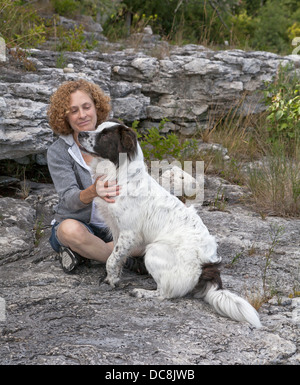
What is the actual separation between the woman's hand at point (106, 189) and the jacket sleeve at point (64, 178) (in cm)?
27

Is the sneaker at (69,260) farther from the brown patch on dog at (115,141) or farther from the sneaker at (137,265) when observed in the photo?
the brown patch on dog at (115,141)

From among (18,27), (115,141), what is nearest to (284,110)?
(18,27)

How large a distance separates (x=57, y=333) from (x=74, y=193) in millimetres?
1146

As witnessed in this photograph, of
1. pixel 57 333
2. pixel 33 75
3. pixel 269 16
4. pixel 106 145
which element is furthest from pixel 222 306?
pixel 269 16

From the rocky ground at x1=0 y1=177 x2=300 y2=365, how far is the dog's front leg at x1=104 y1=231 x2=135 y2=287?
5.0 inches

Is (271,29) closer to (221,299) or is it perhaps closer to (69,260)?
(69,260)

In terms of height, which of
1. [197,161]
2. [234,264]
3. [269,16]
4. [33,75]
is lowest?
[234,264]

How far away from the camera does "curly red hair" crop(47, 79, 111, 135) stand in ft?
12.5

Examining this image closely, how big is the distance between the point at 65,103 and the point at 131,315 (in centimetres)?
185

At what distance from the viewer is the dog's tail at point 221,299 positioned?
9.86 ft

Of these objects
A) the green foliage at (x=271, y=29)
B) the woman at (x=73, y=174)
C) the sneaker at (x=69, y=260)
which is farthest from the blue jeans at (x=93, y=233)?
the green foliage at (x=271, y=29)

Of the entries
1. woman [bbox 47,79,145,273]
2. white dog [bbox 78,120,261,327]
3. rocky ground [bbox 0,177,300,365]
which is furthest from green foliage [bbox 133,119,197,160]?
white dog [bbox 78,120,261,327]

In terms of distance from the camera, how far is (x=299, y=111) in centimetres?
691

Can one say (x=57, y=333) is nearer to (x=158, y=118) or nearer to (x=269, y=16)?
(x=158, y=118)
